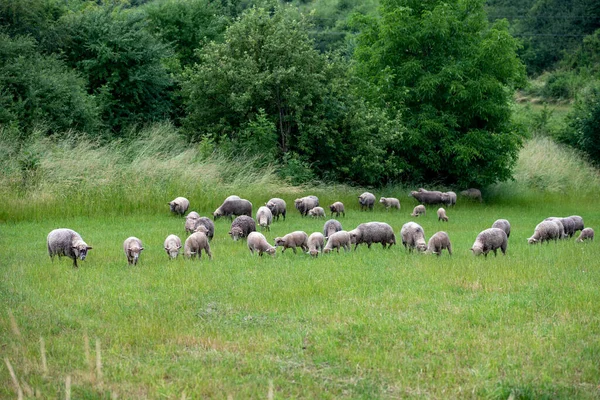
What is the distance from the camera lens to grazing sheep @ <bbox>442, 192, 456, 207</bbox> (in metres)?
28.4

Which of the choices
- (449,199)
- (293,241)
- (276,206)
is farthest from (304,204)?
(293,241)

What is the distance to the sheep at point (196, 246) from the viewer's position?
1428 centimetres

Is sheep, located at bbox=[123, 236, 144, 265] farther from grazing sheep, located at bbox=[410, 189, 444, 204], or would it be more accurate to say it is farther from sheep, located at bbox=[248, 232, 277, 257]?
grazing sheep, located at bbox=[410, 189, 444, 204]

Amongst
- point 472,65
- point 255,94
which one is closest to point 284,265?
point 255,94

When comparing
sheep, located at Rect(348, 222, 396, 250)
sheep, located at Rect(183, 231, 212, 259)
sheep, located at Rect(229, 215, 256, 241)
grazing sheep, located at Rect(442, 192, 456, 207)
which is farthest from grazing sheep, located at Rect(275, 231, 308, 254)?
grazing sheep, located at Rect(442, 192, 456, 207)

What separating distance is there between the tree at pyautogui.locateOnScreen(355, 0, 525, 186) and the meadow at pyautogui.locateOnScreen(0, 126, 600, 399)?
1202cm

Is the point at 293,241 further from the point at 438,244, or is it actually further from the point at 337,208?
the point at 337,208

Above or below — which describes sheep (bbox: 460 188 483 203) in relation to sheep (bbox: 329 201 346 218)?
below

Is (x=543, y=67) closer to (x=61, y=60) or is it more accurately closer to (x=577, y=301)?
(x=61, y=60)

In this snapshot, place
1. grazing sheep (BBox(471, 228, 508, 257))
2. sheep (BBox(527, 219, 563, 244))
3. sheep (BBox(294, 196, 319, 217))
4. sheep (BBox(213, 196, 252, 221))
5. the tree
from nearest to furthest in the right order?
grazing sheep (BBox(471, 228, 508, 257))
sheep (BBox(527, 219, 563, 244))
sheep (BBox(213, 196, 252, 221))
sheep (BBox(294, 196, 319, 217))
the tree

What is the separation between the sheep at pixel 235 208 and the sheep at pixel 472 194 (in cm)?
1309

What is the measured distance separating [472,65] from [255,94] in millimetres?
8915

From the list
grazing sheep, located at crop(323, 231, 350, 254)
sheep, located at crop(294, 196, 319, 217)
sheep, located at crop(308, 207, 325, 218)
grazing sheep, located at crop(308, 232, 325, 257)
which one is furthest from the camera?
sheep, located at crop(294, 196, 319, 217)

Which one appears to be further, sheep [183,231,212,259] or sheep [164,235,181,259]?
sheep [183,231,212,259]
